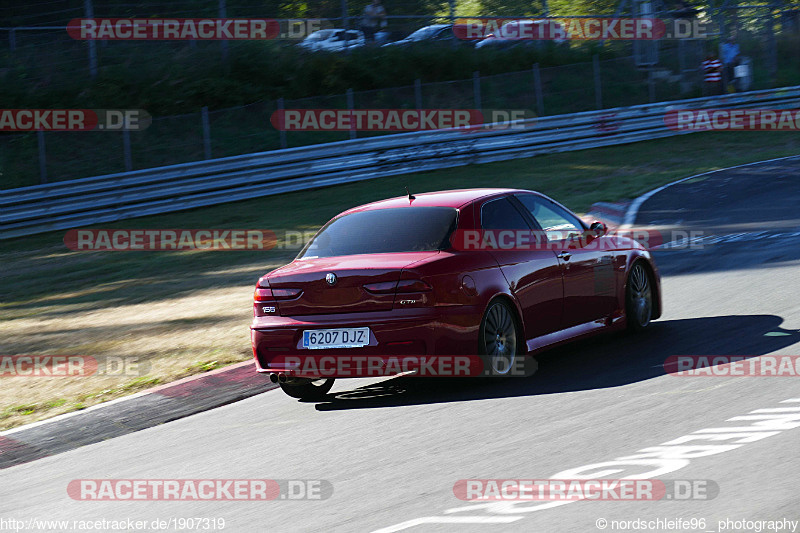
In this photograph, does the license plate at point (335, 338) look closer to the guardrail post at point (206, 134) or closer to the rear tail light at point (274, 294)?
→ the rear tail light at point (274, 294)

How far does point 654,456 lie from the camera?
5523mm

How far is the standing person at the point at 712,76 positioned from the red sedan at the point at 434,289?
23.7 metres

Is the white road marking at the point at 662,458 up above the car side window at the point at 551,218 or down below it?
below

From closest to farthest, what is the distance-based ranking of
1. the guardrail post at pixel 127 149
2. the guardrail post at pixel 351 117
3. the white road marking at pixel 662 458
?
the white road marking at pixel 662 458 → the guardrail post at pixel 127 149 → the guardrail post at pixel 351 117

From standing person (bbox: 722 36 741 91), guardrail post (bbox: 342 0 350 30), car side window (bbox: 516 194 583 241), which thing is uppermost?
guardrail post (bbox: 342 0 350 30)

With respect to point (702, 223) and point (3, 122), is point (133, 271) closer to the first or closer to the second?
point (702, 223)

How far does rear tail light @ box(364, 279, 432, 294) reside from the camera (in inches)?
284

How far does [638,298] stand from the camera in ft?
30.3

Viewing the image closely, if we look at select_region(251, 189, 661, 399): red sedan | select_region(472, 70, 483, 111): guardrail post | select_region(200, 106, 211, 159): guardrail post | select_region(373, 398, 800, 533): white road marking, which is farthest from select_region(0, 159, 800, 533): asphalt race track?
select_region(472, 70, 483, 111): guardrail post

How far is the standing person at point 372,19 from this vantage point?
2919 centimetres

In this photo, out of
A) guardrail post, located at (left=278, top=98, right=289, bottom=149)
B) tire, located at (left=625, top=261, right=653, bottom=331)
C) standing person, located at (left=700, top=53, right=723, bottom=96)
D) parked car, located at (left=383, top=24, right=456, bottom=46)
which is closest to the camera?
tire, located at (left=625, top=261, right=653, bottom=331)

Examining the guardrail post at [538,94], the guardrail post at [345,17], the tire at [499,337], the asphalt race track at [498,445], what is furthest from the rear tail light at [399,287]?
the guardrail post at [538,94]

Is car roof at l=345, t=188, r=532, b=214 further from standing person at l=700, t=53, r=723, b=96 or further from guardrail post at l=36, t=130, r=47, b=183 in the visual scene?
standing person at l=700, t=53, r=723, b=96

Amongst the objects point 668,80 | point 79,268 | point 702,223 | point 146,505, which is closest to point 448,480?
point 146,505
